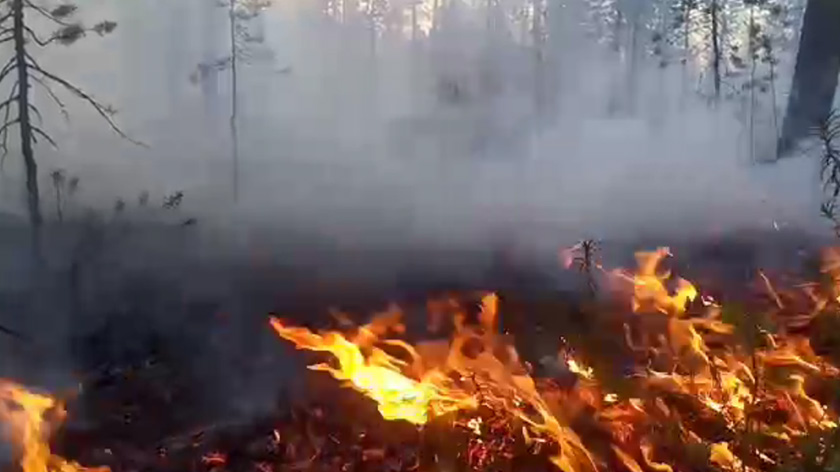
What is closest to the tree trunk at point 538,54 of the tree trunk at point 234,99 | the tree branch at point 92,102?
the tree trunk at point 234,99

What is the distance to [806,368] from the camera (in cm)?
196

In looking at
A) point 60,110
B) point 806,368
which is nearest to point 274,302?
point 60,110

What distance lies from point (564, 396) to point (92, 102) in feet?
3.36

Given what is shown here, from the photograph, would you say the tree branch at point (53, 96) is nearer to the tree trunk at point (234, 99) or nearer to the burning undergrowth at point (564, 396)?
the tree trunk at point (234, 99)

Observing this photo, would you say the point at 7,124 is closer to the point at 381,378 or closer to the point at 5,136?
the point at 5,136

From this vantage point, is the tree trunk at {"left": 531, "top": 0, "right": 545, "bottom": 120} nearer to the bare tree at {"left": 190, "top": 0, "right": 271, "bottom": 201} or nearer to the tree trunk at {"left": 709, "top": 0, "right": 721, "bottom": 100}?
the tree trunk at {"left": 709, "top": 0, "right": 721, "bottom": 100}

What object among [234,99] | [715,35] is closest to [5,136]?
[234,99]

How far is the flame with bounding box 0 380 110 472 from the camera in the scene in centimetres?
189

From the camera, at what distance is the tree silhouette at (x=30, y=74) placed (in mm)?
2080

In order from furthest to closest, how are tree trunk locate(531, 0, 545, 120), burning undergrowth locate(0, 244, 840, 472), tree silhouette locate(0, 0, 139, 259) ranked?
tree trunk locate(531, 0, 545, 120) → tree silhouette locate(0, 0, 139, 259) → burning undergrowth locate(0, 244, 840, 472)

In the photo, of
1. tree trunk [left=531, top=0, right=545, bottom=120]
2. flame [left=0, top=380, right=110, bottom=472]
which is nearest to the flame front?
flame [left=0, top=380, right=110, bottom=472]

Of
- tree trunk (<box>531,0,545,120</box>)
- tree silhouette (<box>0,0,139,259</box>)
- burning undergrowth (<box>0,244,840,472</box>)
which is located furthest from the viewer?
tree trunk (<box>531,0,545,120</box>)

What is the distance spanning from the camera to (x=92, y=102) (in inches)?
83.1

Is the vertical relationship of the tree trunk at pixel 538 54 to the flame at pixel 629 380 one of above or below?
above
